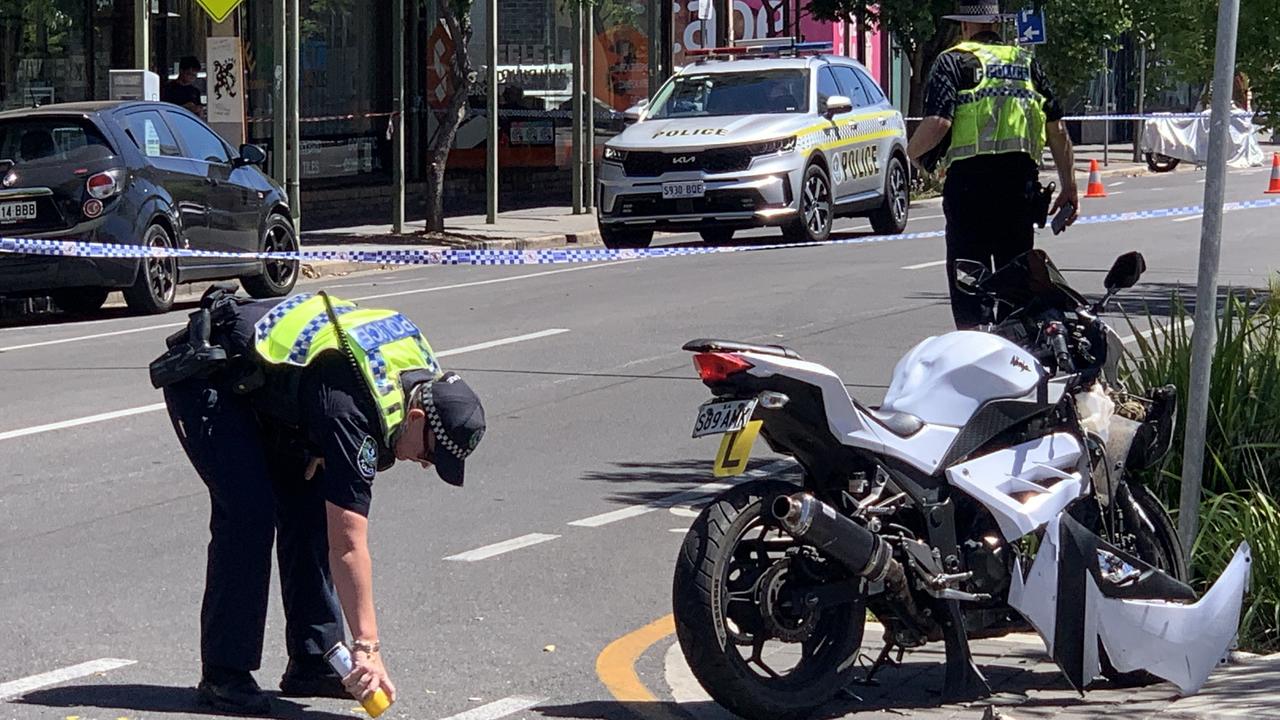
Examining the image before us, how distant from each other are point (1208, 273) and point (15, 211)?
433 inches

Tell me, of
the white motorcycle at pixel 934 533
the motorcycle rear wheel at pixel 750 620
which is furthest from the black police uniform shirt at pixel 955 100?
the motorcycle rear wheel at pixel 750 620

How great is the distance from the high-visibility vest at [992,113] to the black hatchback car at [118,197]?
800 centimetres

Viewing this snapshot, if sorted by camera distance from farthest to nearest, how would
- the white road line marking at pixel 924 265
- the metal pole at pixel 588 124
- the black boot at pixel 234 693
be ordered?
the metal pole at pixel 588 124
the white road line marking at pixel 924 265
the black boot at pixel 234 693

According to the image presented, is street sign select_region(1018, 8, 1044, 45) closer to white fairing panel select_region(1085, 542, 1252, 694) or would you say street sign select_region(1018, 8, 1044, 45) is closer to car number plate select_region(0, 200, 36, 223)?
Answer: car number plate select_region(0, 200, 36, 223)

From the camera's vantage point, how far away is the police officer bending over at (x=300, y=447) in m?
5.10

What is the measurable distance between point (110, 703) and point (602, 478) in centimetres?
381

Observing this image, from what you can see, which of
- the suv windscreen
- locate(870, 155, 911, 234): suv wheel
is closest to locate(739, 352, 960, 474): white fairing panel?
the suv windscreen

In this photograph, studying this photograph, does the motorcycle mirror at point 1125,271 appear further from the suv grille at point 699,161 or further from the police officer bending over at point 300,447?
the suv grille at point 699,161

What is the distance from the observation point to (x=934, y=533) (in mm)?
5547

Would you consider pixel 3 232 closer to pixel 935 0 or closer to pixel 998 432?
pixel 998 432

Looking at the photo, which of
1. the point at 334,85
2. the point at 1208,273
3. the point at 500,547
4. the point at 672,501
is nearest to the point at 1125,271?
the point at 1208,273

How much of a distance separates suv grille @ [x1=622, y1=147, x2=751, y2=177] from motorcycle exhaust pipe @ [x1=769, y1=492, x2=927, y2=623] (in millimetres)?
14658

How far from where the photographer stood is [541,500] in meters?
8.76

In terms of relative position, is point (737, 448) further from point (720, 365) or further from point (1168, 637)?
point (1168, 637)
